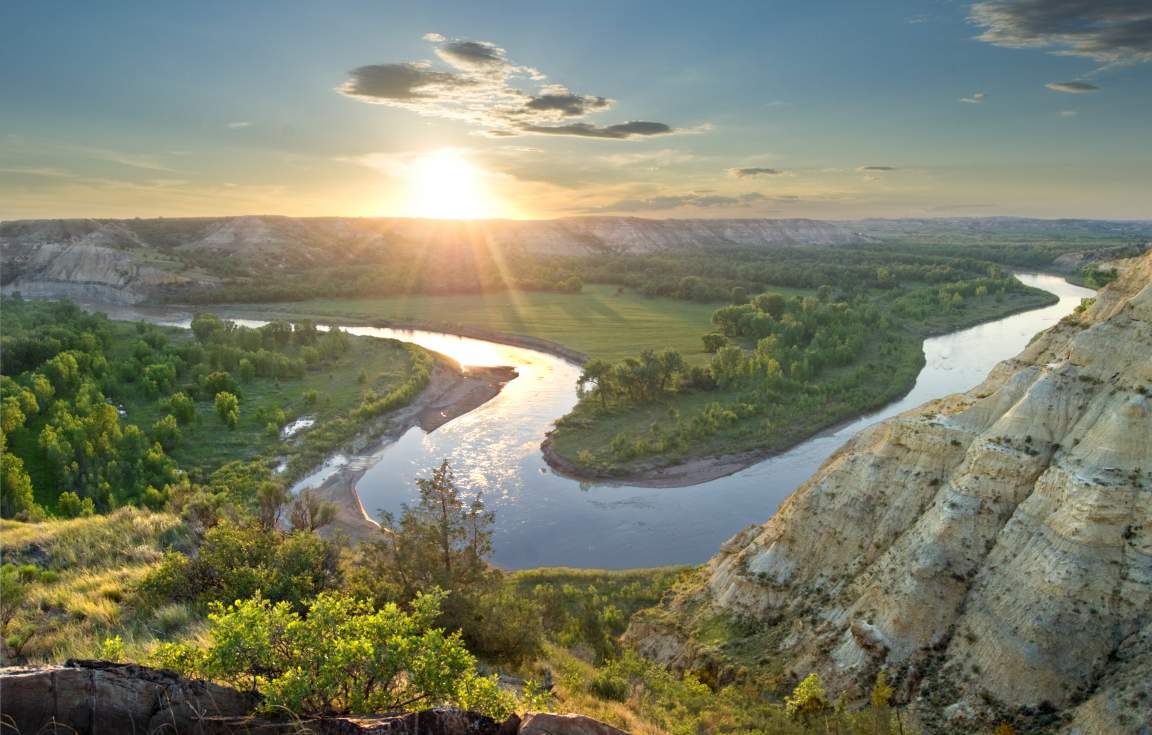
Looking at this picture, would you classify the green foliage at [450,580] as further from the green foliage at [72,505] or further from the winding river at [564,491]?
the green foliage at [72,505]

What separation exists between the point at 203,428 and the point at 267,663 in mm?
51208

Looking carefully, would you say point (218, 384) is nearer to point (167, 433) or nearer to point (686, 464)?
point (167, 433)

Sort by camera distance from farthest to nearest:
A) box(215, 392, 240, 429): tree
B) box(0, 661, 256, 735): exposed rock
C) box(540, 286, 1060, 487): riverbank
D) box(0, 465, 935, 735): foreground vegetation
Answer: box(215, 392, 240, 429): tree < box(540, 286, 1060, 487): riverbank < box(0, 465, 935, 735): foreground vegetation < box(0, 661, 256, 735): exposed rock

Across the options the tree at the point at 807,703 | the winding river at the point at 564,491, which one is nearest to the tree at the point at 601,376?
the winding river at the point at 564,491

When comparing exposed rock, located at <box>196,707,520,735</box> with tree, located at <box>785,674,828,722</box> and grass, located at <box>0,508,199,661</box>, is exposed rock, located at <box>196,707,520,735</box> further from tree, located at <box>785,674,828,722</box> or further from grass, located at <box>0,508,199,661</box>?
tree, located at <box>785,674,828,722</box>

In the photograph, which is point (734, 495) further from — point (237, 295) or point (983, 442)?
point (237, 295)

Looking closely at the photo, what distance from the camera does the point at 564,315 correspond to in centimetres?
11125

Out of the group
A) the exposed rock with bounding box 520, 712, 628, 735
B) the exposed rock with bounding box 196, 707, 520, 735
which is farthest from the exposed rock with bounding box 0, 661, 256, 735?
the exposed rock with bounding box 520, 712, 628, 735

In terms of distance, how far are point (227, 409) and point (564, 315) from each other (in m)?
63.2

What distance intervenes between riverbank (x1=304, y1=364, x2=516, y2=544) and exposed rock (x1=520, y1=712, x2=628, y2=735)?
16.8 m

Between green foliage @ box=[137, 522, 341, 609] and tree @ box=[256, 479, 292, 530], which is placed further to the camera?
tree @ box=[256, 479, 292, 530]

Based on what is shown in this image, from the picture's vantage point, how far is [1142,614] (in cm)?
1488

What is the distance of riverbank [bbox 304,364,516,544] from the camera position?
4159 cm

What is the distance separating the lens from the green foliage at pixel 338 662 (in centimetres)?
909
